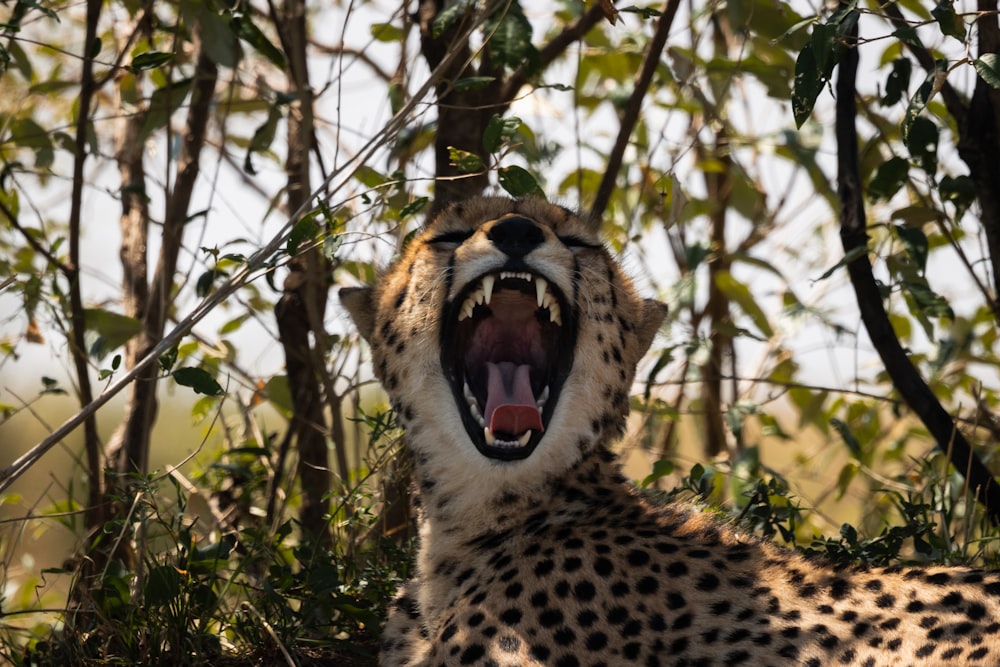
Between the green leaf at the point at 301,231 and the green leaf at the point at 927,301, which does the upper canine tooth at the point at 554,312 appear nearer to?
the green leaf at the point at 301,231

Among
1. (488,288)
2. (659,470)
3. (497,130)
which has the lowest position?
(659,470)

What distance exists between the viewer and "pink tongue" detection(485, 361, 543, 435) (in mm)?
2592

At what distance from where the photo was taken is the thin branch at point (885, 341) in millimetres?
3188

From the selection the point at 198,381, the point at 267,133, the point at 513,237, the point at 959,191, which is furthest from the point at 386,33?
the point at 959,191

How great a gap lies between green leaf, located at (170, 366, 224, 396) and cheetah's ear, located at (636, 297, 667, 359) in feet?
3.07

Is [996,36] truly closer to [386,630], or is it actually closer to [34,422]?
[386,630]

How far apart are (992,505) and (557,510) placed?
1.27 m

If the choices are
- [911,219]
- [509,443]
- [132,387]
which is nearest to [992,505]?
[911,219]

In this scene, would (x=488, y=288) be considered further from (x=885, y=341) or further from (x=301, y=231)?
(x=885, y=341)

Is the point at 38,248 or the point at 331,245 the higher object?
the point at 38,248

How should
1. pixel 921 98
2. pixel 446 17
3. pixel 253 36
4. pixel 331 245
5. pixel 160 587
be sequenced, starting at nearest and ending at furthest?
pixel 921 98 → pixel 331 245 → pixel 160 587 → pixel 446 17 → pixel 253 36

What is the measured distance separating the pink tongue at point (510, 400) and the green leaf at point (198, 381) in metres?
0.55

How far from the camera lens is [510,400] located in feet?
8.75

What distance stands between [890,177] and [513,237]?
3.44ft
